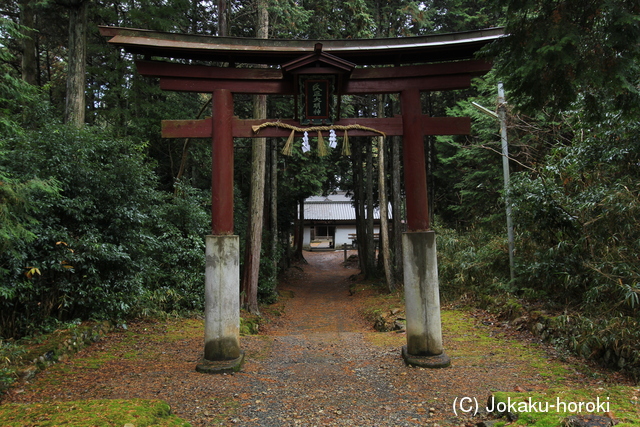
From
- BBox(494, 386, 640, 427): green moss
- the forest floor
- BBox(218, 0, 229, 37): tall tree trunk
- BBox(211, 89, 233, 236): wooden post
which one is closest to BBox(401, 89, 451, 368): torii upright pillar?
the forest floor

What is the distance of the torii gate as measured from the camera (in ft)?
18.5

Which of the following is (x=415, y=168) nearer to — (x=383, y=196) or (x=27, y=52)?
(x=383, y=196)

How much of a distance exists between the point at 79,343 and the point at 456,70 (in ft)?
25.0

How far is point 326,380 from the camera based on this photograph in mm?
5281

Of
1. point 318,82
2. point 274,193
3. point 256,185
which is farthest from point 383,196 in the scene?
point 318,82

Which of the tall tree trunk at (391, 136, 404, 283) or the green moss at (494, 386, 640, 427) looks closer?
the green moss at (494, 386, 640, 427)

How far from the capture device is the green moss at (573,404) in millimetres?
3344

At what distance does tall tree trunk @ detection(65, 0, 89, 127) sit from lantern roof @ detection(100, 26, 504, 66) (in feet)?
12.8

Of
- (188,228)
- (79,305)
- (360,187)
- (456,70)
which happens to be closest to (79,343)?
(79,305)

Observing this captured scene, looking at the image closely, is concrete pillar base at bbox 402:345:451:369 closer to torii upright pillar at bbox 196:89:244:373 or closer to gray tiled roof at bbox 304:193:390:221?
Result: torii upright pillar at bbox 196:89:244:373

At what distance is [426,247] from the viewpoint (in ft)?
18.9

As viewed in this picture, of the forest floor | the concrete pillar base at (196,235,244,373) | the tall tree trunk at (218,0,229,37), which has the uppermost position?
the tall tree trunk at (218,0,229,37)

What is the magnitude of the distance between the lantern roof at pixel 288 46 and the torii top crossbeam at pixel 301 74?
0.05ft

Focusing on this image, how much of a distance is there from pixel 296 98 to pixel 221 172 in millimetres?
1663
